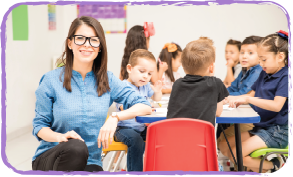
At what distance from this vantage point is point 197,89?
1.32 metres

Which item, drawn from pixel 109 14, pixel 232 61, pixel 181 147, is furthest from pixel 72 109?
pixel 109 14

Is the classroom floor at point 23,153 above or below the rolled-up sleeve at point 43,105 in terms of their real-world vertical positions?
below

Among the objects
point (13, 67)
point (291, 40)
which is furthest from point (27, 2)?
point (13, 67)

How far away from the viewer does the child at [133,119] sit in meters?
1.79

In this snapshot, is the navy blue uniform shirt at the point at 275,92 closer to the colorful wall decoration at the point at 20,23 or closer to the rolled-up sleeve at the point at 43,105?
the rolled-up sleeve at the point at 43,105

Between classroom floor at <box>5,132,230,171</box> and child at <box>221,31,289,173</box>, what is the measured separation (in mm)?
803

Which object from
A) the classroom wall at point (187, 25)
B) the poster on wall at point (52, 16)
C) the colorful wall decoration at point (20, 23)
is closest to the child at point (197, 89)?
the colorful wall decoration at point (20, 23)

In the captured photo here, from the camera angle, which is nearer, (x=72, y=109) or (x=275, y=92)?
(x=72, y=109)

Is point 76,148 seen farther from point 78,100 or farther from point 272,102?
point 272,102

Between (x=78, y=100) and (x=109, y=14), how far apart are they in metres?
3.22

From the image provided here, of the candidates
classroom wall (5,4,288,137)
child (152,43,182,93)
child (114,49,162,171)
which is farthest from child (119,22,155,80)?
classroom wall (5,4,288,137)

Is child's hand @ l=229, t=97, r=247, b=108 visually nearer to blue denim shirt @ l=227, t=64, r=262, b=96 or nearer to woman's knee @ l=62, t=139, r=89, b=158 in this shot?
blue denim shirt @ l=227, t=64, r=262, b=96

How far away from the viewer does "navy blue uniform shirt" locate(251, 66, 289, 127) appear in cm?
173

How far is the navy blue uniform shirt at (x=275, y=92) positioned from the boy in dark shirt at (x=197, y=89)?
57 centimetres
